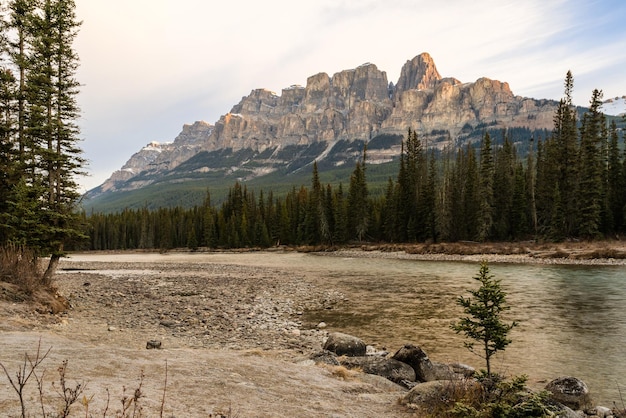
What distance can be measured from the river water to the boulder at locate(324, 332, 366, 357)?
197 centimetres

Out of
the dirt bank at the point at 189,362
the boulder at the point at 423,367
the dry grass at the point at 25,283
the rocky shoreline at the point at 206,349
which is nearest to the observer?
the dirt bank at the point at 189,362

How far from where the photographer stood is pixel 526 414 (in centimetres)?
611

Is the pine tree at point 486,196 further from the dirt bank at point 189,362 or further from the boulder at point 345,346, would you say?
the boulder at point 345,346

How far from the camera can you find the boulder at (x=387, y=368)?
1039 cm

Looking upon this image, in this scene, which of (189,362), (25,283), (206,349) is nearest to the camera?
(189,362)

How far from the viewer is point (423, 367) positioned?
10.9 metres

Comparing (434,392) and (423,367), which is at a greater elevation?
(434,392)

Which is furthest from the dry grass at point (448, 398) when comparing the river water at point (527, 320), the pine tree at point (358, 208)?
the pine tree at point (358, 208)

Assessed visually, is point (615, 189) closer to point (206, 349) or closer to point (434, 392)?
point (434, 392)

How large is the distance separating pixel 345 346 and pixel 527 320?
10952mm

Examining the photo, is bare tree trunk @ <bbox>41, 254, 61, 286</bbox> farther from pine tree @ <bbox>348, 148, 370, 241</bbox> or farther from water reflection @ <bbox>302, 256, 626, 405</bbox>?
pine tree @ <bbox>348, 148, 370, 241</bbox>

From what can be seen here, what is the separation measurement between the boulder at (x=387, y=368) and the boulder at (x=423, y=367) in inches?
10.4

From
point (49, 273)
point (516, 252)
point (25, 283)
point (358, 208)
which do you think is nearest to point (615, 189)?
point (516, 252)

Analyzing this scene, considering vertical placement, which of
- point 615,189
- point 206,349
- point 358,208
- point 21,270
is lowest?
point 206,349
